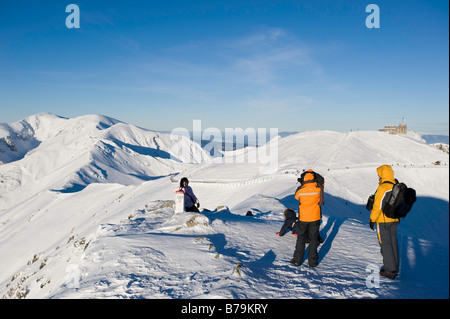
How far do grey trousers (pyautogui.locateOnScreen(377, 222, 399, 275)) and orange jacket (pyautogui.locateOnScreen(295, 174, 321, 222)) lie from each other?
1395 millimetres

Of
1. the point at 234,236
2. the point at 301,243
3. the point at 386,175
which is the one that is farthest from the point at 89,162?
the point at 386,175

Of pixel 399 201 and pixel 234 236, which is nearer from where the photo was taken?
pixel 399 201

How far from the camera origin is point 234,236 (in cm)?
871

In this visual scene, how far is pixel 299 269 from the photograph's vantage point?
6.34 meters

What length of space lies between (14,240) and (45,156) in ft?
370

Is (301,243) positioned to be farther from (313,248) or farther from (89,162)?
(89,162)

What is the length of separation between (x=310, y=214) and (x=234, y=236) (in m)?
3.15

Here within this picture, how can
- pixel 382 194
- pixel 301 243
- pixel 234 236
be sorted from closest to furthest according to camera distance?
pixel 382 194 < pixel 301 243 < pixel 234 236

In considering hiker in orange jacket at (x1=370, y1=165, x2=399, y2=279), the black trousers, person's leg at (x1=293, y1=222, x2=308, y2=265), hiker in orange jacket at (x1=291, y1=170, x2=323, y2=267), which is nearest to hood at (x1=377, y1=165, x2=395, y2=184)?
hiker in orange jacket at (x1=370, y1=165, x2=399, y2=279)

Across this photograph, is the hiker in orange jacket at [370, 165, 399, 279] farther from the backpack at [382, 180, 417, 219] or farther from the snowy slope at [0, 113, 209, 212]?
the snowy slope at [0, 113, 209, 212]

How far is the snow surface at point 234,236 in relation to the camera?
559cm

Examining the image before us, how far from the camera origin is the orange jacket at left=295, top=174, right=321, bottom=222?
20.6ft
